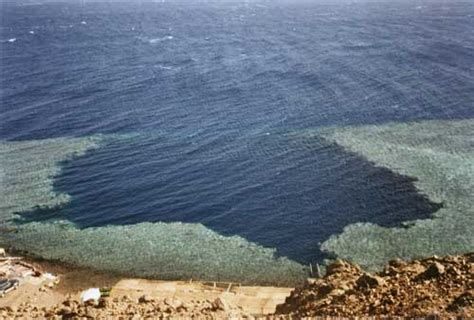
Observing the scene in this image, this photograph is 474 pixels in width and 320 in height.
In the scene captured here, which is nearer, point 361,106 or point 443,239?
point 443,239

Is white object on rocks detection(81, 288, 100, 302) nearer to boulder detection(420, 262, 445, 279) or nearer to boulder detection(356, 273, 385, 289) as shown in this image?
boulder detection(356, 273, 385, 289)

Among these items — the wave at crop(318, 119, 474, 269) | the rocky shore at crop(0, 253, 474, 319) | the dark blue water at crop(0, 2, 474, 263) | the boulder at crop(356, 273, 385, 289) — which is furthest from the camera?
the dark blue water at crop(0, 2, 474, 263)

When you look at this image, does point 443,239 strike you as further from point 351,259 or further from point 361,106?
point 361,106

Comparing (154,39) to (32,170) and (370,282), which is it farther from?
(370,282)

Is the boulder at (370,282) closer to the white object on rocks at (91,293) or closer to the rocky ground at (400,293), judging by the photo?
the rocky ground at (400,293)

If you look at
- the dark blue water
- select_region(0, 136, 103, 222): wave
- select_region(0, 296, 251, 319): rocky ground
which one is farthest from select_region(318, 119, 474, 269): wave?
select_region(0, 136, 103, 222): wave

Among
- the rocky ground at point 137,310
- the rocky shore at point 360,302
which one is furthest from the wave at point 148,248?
the rocky ground at point 137,310

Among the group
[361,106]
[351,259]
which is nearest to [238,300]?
[351,259]
